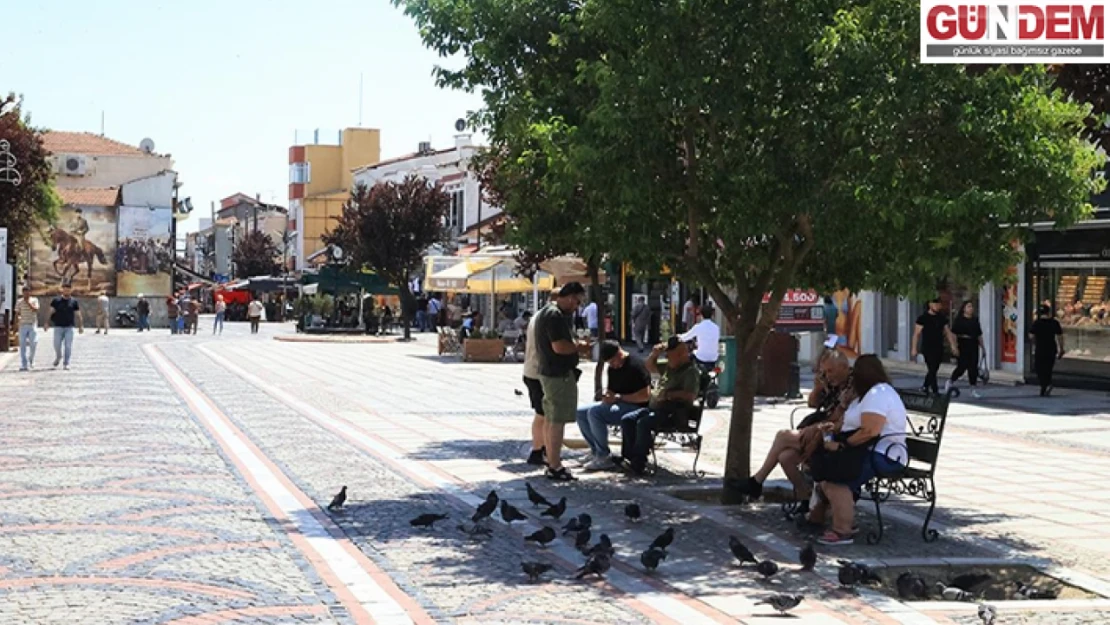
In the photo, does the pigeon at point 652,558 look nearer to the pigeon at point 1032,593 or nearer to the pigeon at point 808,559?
the pigeon at point 808,559

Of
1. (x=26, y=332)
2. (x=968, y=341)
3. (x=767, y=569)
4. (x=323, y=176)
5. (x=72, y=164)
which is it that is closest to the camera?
(x=767, y=569)

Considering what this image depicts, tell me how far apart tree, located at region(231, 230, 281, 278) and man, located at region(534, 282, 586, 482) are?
107m

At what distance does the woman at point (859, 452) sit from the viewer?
384 inches

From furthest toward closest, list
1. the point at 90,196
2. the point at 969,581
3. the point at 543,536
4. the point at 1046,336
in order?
the point at 90,196
the point at 1046,336
the point at 543,536
the point at 969,581

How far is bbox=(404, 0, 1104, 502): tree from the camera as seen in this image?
1016 centimetres

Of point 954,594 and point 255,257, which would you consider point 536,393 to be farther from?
point 255,257

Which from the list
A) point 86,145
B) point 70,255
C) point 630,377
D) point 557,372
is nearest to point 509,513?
point 557,372

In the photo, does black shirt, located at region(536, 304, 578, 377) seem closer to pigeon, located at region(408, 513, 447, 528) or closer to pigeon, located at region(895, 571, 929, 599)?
pigeon, located at region(408, 513, 447, 528)

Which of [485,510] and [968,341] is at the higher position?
[968,341]

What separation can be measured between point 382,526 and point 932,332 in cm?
1616

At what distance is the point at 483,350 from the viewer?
35625 mm

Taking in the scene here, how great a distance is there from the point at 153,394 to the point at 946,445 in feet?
40.4

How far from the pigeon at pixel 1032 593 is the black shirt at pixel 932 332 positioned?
16.4m

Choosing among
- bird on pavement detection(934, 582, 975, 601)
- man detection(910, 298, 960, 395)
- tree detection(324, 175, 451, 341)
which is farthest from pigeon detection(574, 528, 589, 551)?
tree detection(324, 175, 451, 341)
